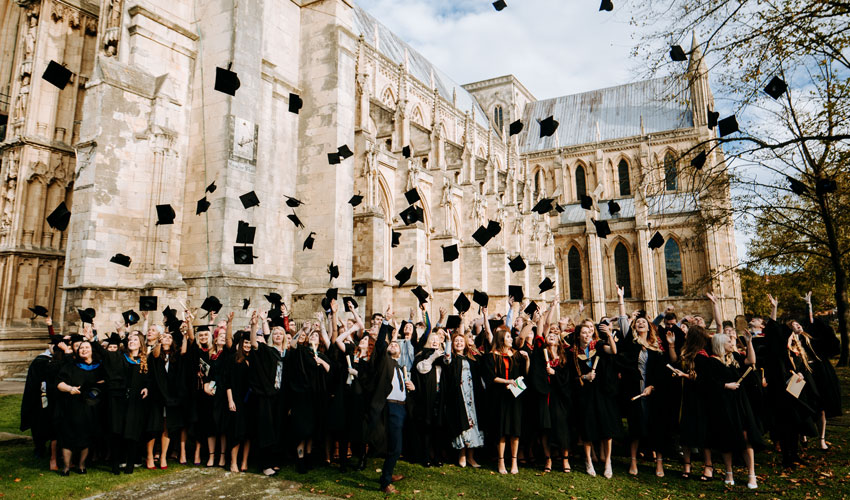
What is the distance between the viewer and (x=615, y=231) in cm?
3900

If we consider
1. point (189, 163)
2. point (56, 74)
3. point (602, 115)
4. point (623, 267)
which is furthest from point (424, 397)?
point (602, 115)

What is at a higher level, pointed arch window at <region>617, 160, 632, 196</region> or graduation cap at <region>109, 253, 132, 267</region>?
pointed arch window at <region>617, 160, 632, 196</region>

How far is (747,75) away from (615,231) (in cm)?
3143

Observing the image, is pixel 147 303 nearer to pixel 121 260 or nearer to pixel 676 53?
pixel 121 260

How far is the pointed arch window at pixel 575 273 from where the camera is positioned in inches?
1545

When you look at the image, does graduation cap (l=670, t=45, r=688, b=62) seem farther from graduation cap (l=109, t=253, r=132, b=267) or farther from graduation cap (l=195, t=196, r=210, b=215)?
graduation cap (l=109, t=253, r=132, b=267)

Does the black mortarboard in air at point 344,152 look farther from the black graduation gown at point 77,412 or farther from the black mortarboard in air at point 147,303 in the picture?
the black graduation gown at point 77,412

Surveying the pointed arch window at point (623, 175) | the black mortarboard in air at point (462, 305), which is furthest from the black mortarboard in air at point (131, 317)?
the pointed arch window at point (623, 175)

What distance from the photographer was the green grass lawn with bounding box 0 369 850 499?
5453 mm

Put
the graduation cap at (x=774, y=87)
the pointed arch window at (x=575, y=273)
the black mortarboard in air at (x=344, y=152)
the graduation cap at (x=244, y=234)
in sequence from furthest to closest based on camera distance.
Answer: the pointed arch window at (x=575, y=273)
the black mortarboard in air at (x=344, y=152)
the graduation cap at (x=244, y=234)
the graduation cap at (x=774, y=87)

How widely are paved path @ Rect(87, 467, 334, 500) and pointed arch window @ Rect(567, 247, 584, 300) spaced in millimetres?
36126

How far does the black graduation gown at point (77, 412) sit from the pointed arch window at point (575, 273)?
3696 centimetres

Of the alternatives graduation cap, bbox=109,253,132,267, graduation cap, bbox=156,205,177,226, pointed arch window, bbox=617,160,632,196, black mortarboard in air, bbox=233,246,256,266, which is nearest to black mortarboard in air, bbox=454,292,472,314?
black mortarboard in air, bbox=233,246,256,266

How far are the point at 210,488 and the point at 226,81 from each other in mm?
8492
